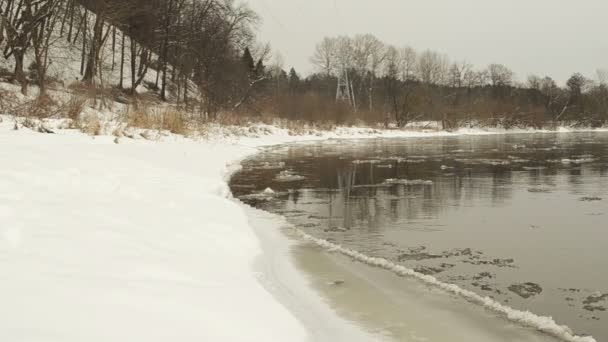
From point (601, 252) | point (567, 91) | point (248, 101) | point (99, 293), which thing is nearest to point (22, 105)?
point (99, 293)

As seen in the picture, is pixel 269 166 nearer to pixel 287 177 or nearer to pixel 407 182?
pixel 287 177

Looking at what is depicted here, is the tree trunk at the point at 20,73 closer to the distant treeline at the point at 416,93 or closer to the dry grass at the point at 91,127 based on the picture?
the dry grass at the point at 91,127

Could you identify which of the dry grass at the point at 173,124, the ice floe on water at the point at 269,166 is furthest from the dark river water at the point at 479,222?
the dry grass at the point at 173,124

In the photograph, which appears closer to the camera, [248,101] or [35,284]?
[35,284]

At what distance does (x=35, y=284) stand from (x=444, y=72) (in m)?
84.0

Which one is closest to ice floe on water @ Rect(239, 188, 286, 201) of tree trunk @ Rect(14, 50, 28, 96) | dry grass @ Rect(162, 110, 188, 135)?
dry grass @ Rect(162, 110, 188, 135)

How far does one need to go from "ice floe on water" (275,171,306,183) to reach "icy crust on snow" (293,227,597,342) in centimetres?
609

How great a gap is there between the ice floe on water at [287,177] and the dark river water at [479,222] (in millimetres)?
34

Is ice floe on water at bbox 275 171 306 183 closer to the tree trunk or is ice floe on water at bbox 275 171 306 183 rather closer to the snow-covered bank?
the snow-covered bank

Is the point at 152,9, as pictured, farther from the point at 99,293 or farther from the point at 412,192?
the point at 99,293

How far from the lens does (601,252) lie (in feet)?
17.1

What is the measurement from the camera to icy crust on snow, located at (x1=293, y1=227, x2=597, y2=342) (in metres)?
3.32

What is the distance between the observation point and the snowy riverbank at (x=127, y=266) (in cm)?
240

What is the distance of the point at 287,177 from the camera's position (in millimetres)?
12086
